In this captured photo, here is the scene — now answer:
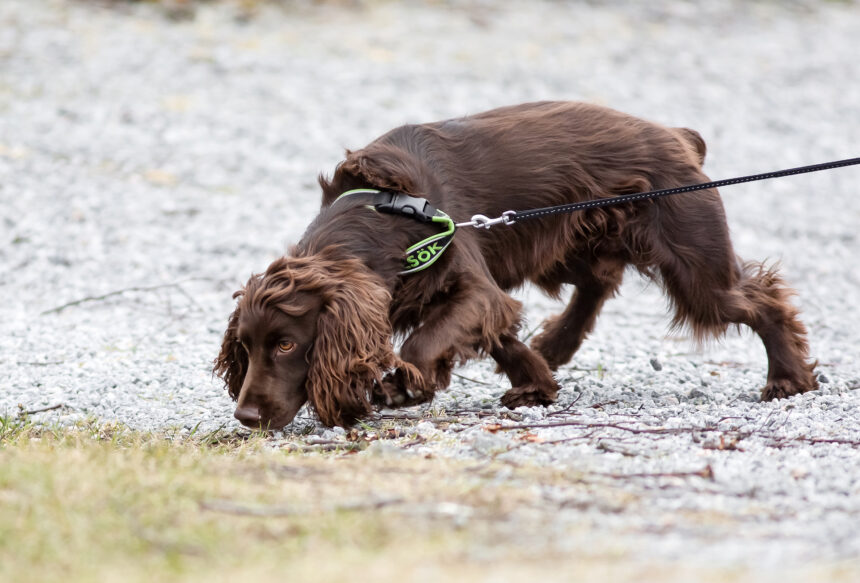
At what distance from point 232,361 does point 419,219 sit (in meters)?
0.94

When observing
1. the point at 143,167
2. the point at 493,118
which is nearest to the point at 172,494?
the point at 493,118

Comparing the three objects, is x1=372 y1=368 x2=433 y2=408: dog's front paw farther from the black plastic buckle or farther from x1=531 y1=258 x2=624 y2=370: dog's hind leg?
x1=531 y1=258 x2=624 y2=370: dog's hind leg

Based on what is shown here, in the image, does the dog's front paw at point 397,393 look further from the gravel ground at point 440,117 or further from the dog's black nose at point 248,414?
the dog's black nose at point 248,414

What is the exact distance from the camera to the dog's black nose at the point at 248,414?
12.2 ft

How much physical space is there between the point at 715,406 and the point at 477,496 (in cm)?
179

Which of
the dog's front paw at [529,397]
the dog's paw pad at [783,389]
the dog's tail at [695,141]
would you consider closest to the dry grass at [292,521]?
the dog's front paw at [529,397]

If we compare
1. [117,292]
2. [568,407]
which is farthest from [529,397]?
[117,292]

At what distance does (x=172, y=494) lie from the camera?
2.64 metres

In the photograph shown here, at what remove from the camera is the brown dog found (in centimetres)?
377

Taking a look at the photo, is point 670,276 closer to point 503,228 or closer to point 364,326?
point 503,228

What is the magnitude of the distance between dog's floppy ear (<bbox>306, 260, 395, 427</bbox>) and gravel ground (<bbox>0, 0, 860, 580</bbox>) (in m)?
0.15

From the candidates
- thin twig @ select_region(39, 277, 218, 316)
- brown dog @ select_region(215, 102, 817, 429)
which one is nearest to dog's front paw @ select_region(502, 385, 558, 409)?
brown dog @ select_region(215, 102, 817, 429)

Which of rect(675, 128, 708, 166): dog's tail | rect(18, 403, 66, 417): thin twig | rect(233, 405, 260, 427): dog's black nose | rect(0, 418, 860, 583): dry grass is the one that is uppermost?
rect(675, 128, 708, 166): dog's tail

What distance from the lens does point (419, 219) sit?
153 inches
